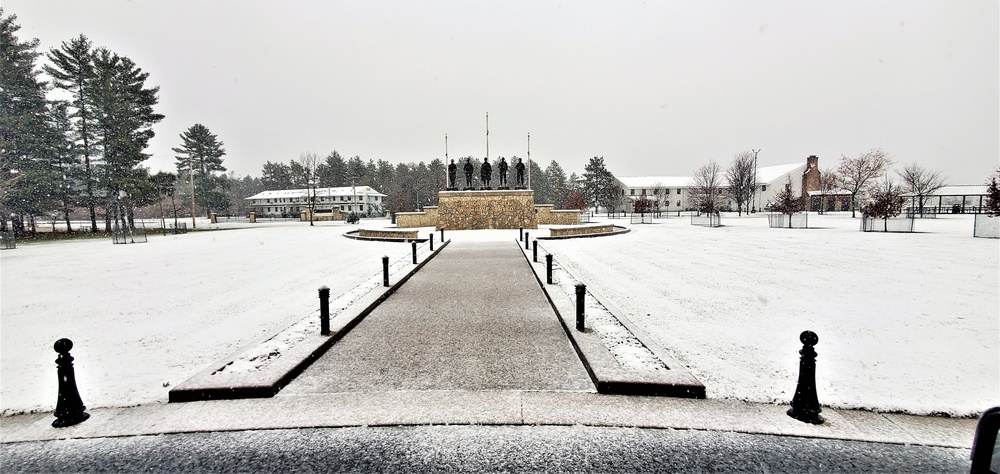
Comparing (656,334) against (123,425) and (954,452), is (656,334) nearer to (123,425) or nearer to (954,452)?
(954,452)

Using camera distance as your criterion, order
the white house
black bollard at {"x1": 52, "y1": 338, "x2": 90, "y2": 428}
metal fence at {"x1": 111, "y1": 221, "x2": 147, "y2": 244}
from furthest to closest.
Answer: the white house → metal fence at {"x1": 111, "y1": 221, "x2": 147, "y2": 244} → black bollard at {"x1": 52, "y1": 338, "x2": 90, "y2": 428}

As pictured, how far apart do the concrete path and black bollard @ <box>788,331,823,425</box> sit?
6.53 feet

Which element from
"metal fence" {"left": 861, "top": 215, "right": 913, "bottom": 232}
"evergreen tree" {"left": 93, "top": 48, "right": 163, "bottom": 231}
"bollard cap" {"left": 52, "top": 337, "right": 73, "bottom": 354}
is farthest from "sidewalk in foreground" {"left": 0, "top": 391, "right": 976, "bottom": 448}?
"evergreen tree" {"left": 93, "top": 48, "right": 163, "bottom": 231}

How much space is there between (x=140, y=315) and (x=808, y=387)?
1092 cm

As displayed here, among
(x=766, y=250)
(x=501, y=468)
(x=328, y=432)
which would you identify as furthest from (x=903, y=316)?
(x=766, y=250)

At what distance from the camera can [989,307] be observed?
25.9 feet

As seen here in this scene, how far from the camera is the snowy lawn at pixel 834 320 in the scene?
15.2ft

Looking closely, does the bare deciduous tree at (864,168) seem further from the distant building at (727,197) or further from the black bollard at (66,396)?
the black bollard at (66,396)

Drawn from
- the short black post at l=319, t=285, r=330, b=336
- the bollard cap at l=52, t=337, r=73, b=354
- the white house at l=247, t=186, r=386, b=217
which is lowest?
the short black post at l=319, t=285, r=330, b=336

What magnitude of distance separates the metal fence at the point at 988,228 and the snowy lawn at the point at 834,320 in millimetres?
10290

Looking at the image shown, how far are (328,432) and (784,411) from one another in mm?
4479

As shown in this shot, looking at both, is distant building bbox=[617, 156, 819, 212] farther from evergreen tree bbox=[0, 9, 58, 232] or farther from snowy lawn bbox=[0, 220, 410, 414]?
evergreen tree bbox=[0, 9, 58, 232]

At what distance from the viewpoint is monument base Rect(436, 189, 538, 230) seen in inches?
1277

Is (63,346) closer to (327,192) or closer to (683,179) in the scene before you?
(327,192)
